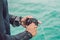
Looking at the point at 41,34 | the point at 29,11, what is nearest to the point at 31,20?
the point at 41,34

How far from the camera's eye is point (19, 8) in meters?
1.67

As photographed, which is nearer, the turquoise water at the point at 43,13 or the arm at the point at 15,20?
the arm at the point at 15,20

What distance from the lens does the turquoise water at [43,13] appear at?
149cm

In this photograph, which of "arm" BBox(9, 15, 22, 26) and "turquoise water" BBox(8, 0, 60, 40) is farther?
"turquoise water" BBox(8, 0, 60, 40)

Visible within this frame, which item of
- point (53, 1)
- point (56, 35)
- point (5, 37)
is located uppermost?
point (53, 1)

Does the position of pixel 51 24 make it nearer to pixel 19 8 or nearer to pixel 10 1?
pixel 19 8

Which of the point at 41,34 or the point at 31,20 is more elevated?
the point at 31,20

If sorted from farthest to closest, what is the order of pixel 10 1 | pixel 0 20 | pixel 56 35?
pixel 10 1 < pixel 56 35 < pixel 0 20

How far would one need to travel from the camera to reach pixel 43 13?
1.61m

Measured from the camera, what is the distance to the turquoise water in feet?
4.88

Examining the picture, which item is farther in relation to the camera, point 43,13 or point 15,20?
point 43,13

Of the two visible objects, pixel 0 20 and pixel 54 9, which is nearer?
pixel 0 20

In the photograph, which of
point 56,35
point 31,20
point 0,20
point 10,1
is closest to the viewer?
point 0,20

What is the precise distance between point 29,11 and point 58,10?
27cm
